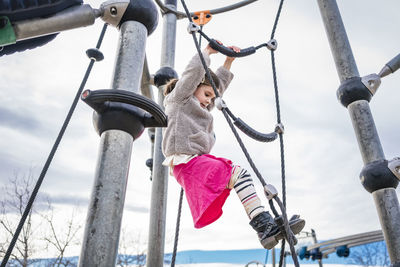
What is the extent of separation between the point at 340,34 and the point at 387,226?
110cm

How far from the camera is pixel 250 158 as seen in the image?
3.65ft

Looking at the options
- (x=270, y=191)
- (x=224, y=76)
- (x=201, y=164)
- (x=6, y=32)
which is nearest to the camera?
(x=6, y=32)

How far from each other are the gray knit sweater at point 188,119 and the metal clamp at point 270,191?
2.48ft

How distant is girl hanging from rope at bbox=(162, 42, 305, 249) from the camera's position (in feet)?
5.02

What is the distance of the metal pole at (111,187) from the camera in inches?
31.5

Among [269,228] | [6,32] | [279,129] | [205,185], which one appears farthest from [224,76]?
[6,32]

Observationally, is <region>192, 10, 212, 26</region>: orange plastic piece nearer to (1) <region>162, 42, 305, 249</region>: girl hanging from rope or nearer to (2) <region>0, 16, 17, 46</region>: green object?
(1) <region>162, 42, 305, 249</region>: girl hanging from rope

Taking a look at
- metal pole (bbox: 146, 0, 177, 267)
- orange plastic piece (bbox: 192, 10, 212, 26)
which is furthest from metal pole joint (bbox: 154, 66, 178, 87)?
orange plastic piece (bbox: 192, 10, 212, 26)

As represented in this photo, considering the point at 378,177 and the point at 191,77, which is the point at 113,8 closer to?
the point at 191,77

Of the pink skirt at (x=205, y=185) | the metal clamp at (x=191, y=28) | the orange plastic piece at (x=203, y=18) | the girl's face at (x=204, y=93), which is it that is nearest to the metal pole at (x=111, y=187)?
the metal clamp at (x=191, y=28)

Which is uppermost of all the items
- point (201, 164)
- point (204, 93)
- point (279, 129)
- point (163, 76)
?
point (163, 76)

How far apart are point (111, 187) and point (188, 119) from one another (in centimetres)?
106

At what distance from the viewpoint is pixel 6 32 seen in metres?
0.99

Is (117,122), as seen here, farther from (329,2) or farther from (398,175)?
(329,2)
